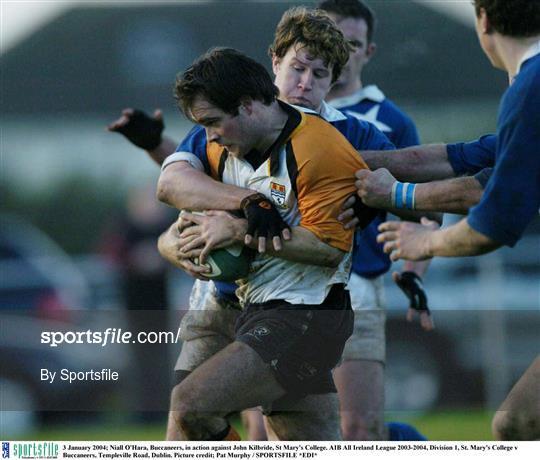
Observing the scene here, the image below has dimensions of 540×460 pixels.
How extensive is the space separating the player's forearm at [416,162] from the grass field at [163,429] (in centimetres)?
304

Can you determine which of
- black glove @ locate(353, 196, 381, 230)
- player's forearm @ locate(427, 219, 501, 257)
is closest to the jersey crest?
black glove @ locate(353, 196, 381, 230)

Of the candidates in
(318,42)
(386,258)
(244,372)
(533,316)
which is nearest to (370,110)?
(386,258)

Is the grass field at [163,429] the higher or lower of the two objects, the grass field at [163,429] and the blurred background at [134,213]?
the lower

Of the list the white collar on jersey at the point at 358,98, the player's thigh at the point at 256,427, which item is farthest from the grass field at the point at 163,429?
the white collar on jersey at the point at 358,98

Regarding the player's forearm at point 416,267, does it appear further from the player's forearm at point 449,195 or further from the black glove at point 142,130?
the player's forearm at point 449,195

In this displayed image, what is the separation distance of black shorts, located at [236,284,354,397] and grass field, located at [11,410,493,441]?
122 inches

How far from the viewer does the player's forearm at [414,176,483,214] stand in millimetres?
4184

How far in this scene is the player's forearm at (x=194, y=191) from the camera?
14.0 ft

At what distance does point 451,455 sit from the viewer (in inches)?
214

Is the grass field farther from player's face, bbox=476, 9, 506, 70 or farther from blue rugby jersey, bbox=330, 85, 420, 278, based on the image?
player's face, bbox=476, 9, 506, 70

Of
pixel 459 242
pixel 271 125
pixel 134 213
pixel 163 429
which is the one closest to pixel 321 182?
pixel 271 125

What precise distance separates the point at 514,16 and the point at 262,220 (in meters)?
1.07

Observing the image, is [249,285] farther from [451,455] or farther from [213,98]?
[451,455]

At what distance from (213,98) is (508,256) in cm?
437
